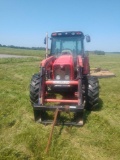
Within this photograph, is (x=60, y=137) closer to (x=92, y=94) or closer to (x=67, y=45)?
(x=92, y=94)

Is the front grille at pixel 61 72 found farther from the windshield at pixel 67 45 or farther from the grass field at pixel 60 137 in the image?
the windshield at pixel 67 45

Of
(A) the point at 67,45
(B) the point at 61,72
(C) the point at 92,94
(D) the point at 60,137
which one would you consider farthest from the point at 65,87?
(A) the point at 67,45

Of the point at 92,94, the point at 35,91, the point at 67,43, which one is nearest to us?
the point at 92,94

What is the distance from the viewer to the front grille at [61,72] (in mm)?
7165

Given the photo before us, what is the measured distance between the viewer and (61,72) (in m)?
7.23

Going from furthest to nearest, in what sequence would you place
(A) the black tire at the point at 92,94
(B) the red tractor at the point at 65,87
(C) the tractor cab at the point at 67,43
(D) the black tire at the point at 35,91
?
1. (C) the tractor cab at the point at 67,43
2. (D) the black tire at the point at 35,91
3. (A) the black tire at the point at 92,94
4. (B) the red tractor at the point at 65,87

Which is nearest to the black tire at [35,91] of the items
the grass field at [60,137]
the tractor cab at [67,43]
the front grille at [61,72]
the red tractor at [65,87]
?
the red tractor at [65,87]

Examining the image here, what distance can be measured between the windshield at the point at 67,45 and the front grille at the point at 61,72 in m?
1.60

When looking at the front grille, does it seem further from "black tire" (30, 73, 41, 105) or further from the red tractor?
"black tire" (30, 73, 41, 105)

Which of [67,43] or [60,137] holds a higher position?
[67,43]

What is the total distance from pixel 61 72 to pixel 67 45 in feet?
6.40

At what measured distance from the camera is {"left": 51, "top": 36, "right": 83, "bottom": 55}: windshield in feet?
28.7

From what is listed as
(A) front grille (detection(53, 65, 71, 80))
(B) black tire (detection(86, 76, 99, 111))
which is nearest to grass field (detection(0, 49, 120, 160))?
(B) black tire (detection(86, 76, 99, 111))

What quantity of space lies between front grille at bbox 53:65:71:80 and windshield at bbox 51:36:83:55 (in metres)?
1.60
